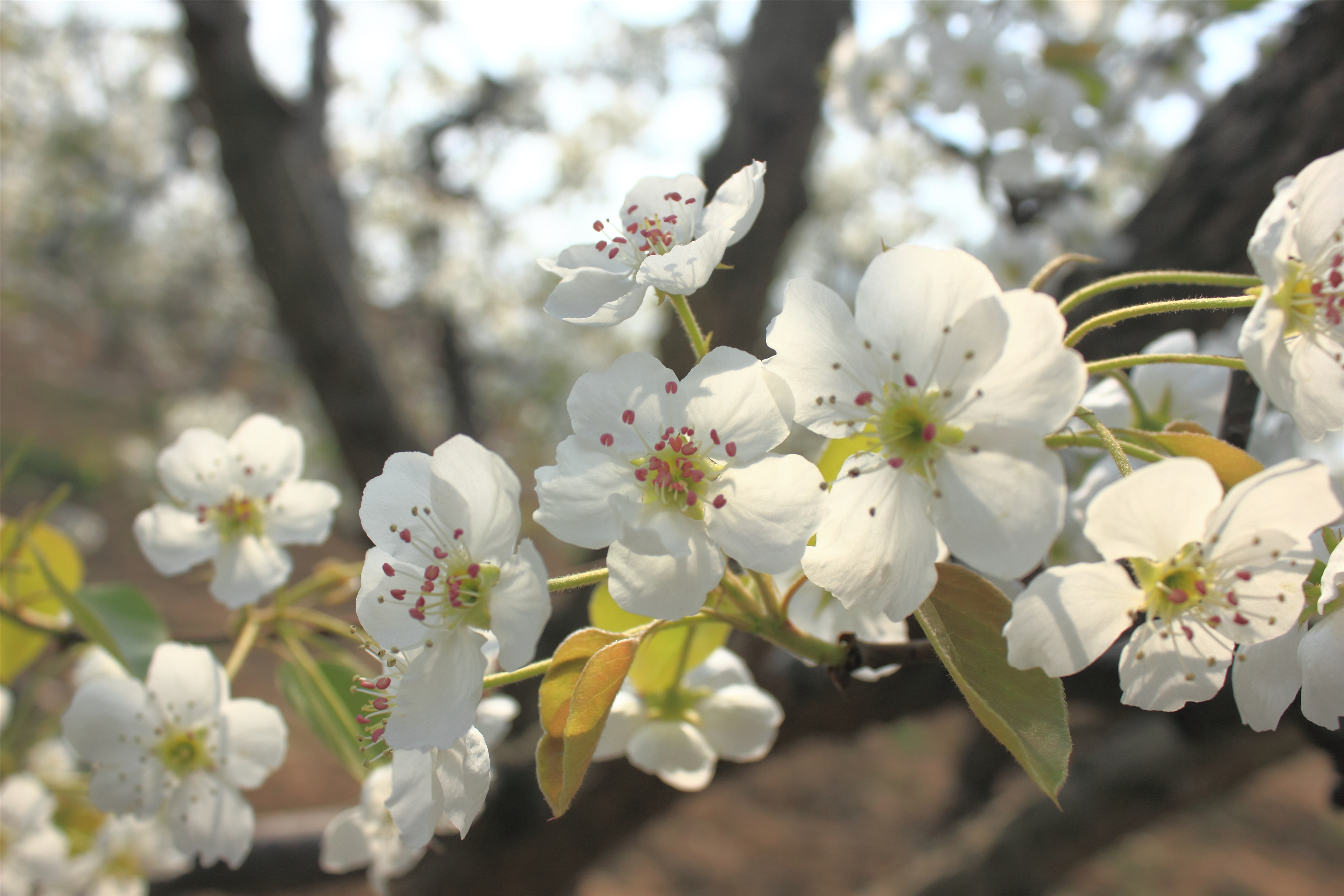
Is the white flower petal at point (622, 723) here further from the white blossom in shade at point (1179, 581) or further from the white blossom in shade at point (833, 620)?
the white blossom in shade at point (1179, 581)

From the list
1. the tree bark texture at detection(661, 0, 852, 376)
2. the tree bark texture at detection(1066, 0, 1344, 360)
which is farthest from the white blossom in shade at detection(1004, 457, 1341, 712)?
the tree bark texture at detection(661, 0, 852, 376)

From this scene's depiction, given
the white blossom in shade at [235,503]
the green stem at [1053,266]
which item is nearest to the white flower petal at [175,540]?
the white blossom in shade at [235,503]

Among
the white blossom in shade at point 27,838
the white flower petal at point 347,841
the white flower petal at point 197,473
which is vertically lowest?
the white blossom in shade at point 27,838

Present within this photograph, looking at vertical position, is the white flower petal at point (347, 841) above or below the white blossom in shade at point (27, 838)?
above

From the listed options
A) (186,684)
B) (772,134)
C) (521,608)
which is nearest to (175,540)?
(186,684)

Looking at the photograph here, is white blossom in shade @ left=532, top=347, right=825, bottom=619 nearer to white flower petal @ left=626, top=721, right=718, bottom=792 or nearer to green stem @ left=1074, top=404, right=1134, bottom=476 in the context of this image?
green stem @ left=1074, top=404, right=1134, bottom=476

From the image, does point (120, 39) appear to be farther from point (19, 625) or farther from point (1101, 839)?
point (1101, 839)

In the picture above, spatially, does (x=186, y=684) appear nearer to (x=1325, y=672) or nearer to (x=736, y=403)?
(x=736, y=403)
